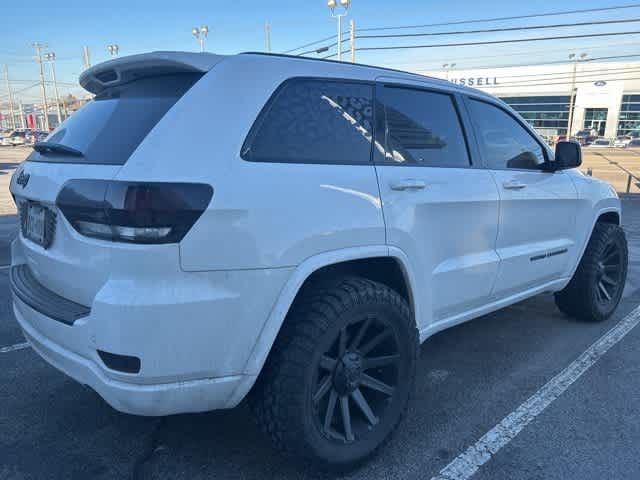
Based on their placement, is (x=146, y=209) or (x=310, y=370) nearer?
(x=146, y=209)

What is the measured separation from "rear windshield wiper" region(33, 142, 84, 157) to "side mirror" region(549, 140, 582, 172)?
319 cm

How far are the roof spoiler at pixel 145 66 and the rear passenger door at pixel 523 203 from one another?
6.15 ft

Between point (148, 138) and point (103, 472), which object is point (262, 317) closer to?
point (148, 138)

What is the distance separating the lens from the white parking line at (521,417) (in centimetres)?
248

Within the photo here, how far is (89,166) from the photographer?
2.05 metres

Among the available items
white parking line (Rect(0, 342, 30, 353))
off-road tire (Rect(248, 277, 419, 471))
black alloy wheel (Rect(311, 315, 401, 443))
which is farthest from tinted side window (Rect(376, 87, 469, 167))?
white parking line (Rect(0, 342, 30, 353))

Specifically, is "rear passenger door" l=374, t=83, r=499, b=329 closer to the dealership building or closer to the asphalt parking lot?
the asphalt parking lot

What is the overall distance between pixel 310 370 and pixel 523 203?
2.10 metres

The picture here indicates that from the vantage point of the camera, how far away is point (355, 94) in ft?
8.46

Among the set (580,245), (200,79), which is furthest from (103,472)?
(580,245)

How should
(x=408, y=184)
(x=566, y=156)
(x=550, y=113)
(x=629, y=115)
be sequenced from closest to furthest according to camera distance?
(x=408, y=184) < (x=566, y=156) < (x=629, y=115) < (x=550, y=113)

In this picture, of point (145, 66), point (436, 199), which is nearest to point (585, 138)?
point (436, 199)

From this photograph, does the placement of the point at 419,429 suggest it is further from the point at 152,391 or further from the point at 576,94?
the point at 576,94

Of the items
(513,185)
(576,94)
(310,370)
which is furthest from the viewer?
→ (576,94)
